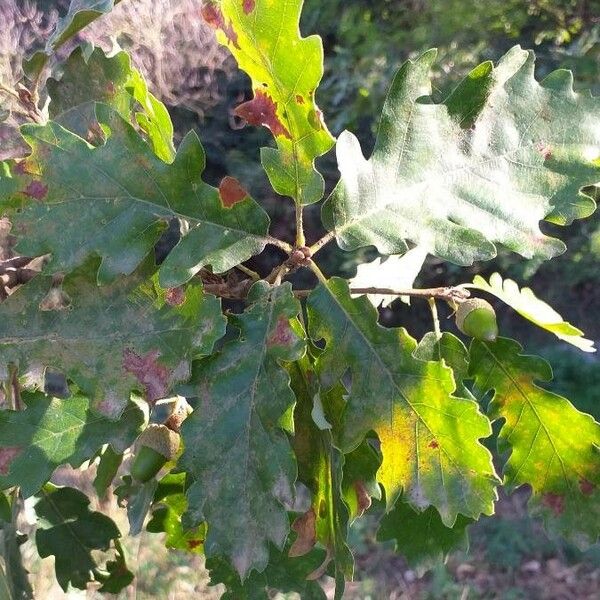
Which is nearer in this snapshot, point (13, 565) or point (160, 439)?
point (160, 439)

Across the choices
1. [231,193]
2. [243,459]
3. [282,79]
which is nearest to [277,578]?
[243,459]

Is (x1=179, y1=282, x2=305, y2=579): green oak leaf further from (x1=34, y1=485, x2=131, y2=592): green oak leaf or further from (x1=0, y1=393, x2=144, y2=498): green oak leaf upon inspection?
(x1=34, y1=485, x2=131, y2=592): green oak leaf

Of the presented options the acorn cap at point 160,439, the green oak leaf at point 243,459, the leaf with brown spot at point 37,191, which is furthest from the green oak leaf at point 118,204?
the acorn cap at point 160,439

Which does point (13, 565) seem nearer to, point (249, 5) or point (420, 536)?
point (420, 536)

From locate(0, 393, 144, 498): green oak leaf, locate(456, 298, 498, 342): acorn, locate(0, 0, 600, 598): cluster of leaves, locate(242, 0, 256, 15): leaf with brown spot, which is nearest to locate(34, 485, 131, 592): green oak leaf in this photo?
locate(0, 0, 600, 598): cluster of leaves

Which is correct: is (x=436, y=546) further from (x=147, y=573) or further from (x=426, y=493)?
(x=147, y=573)
